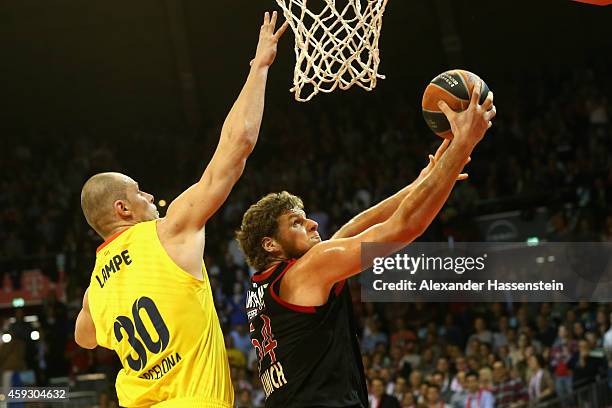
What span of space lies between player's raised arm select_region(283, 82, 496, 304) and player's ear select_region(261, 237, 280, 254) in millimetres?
241

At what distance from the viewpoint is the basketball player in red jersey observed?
10.3 ft

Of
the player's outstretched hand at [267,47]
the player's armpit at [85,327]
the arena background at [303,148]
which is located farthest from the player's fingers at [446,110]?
the arena background at [303,148]

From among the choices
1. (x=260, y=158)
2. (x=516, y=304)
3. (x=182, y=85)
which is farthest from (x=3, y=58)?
(x=516, y=304)

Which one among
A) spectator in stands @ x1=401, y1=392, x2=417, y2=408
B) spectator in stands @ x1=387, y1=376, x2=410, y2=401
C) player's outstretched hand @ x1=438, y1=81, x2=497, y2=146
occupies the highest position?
player's outstretched hand @ x1=438, y1=81, x2=497, y2=146

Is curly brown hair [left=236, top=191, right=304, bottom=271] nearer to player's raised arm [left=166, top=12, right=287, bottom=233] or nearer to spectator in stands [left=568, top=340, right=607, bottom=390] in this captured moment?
player's raised arm [left=166, top=12, right=287, bottom=233]

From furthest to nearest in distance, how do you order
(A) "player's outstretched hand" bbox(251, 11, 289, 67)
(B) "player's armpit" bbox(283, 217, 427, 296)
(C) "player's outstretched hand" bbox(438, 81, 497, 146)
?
(A) "player's outstretched hand" bbox(251, 11, 289, 67) < (B) "player's armpit" bbox(283, 217, 427, 296) < (C) "player's outstretched hand" bbox(438, 81, 497, 146)

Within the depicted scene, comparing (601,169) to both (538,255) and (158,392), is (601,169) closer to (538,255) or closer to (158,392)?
(538,255)

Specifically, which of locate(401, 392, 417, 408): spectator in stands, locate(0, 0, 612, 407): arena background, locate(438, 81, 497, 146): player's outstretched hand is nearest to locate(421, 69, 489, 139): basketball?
locate(438, 81, 497, 146): player's outstretched hand

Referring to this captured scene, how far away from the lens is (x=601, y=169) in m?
11.4

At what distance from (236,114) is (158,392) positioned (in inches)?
41.0

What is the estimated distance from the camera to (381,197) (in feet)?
40.4

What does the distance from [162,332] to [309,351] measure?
1.77 ft

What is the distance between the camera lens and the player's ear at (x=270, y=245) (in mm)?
3604

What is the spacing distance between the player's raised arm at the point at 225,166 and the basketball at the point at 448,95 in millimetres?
780
